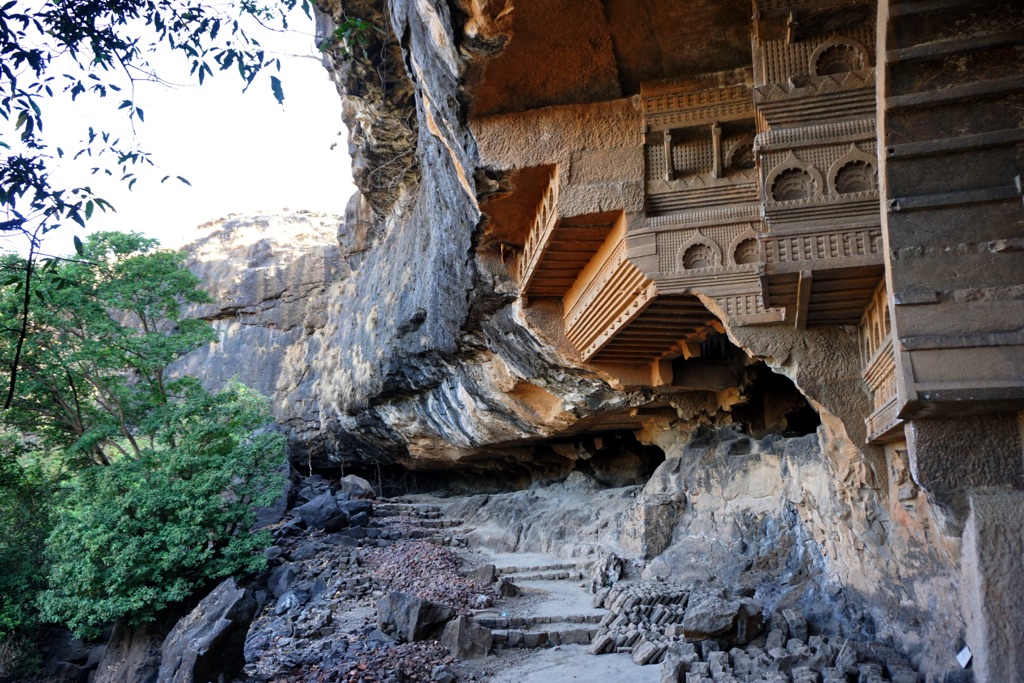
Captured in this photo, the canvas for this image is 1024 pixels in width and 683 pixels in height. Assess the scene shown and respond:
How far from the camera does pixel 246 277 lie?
2358 cm

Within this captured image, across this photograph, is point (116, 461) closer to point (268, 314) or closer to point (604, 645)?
point (604, 645)

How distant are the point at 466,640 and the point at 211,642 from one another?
8.73ft

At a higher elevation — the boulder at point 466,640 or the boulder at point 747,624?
the boulder at point 747,624

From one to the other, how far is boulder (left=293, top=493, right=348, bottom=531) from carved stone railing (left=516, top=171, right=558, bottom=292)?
370 inches

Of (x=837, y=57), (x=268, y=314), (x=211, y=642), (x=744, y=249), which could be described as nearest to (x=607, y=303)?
(x=744, y=249)

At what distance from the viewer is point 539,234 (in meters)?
7.24

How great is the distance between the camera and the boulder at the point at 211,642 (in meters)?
7.71

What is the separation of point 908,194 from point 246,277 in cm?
2244

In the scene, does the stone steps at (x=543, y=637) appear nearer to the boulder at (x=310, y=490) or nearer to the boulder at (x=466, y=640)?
the boulder at (x=466, y=640)

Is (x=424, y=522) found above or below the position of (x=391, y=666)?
above

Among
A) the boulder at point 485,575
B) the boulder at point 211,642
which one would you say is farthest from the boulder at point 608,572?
the boulder at point 211,642

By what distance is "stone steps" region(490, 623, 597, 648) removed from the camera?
8.30 m

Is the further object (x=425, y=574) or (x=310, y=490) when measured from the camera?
(x=310, y=490)

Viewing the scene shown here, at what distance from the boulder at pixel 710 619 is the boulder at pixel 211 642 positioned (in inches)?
189
